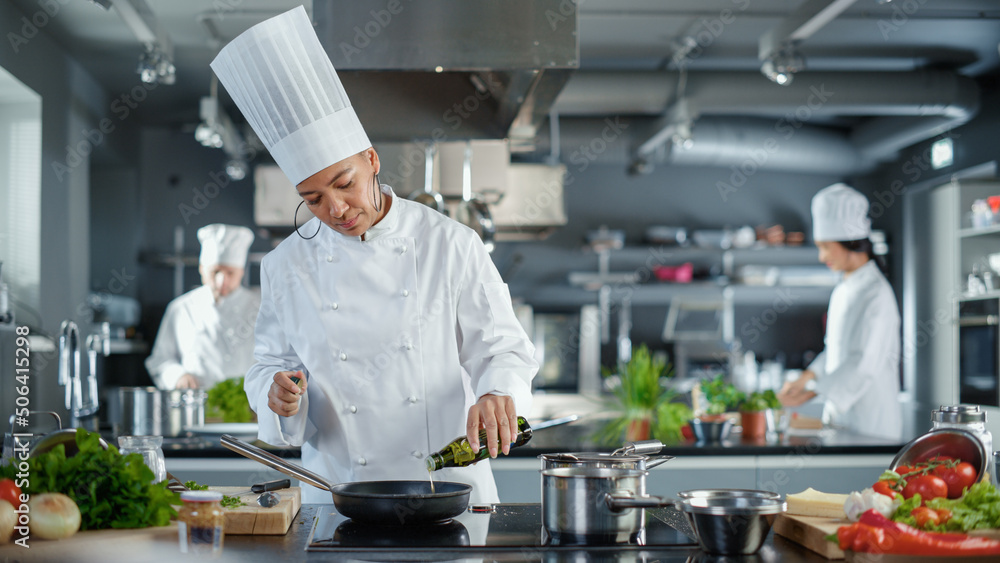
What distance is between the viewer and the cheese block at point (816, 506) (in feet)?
4.28

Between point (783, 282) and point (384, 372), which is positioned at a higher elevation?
point (783, 282)

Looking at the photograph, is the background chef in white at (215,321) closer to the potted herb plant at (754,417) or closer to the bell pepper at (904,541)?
the potted herb plant at (754,417)

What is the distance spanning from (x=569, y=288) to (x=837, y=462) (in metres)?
4.25

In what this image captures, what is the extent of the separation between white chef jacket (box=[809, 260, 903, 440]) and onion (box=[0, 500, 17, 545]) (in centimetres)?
298

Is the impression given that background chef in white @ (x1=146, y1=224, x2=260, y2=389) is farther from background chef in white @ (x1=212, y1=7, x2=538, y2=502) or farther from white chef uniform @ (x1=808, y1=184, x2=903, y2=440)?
white chef uniform @ (x1=808, y1=184, x2=903, y2=440)

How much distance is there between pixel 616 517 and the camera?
1.24 m

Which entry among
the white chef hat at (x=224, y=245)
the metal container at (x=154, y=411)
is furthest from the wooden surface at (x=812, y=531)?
the white chef hat at (x=224, y=245)

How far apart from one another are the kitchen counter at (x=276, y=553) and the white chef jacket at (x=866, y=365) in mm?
2369

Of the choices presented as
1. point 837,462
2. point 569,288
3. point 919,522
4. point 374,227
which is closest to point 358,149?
point 374,227

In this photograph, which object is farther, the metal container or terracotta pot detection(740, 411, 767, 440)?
terracotta pot detection(740, 411, 767, 440)

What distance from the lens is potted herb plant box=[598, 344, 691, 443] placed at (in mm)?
2910

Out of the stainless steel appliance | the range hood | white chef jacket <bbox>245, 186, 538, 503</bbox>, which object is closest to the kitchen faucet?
white chef jacket <bbox>245, 186, 538, 503</bbox>

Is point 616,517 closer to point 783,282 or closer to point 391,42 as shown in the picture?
point 391,42
